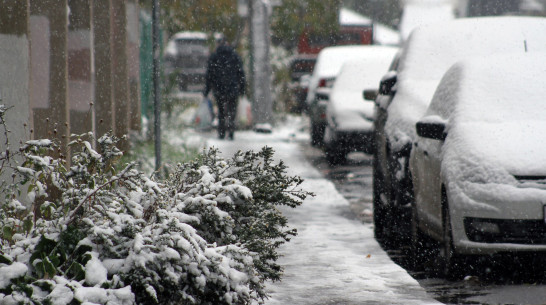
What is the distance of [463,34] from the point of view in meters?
9.59

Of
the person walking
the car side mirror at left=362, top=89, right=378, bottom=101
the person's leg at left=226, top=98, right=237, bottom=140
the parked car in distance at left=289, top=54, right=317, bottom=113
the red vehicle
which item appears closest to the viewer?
the car side mirror at left=362, top=89, right=378, bottom=101

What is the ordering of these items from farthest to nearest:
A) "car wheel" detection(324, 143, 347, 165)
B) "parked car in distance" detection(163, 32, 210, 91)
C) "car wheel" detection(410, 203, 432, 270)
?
"parked car in distance" detection(163, 32, 210, 91) < "car wheel" detection(324, 143, 347, 165) < "car wheel" detection(410, 203, 432, 270)

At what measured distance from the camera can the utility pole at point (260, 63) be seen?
22848 millimetres

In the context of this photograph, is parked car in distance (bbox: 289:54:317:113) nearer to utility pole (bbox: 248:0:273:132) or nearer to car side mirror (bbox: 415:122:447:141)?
utility pole (bbox: 248:0:273:132)

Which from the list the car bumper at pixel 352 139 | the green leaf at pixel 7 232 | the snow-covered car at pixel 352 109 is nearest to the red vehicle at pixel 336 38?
the snow-covered car at pixel 352 109

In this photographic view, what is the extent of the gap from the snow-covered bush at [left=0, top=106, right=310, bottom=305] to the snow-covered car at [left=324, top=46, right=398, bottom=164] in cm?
951

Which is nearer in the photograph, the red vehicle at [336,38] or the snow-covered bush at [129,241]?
the snow-covered bush at [129,241]

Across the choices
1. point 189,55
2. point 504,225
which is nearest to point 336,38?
point 189,55

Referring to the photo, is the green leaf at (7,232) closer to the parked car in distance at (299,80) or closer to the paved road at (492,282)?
the paved road at (492,282)

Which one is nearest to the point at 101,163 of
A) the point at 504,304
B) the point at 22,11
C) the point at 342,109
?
the point at 22,11

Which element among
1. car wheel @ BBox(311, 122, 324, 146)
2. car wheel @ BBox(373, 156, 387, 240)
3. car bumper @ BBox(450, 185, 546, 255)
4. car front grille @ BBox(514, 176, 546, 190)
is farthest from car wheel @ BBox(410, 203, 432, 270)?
car wheel @ BBox(311, 122, 324, 146)

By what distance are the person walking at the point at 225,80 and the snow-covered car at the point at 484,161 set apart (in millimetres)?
12352

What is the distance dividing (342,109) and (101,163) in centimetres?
1030

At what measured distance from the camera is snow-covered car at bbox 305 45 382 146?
17.7 metres
